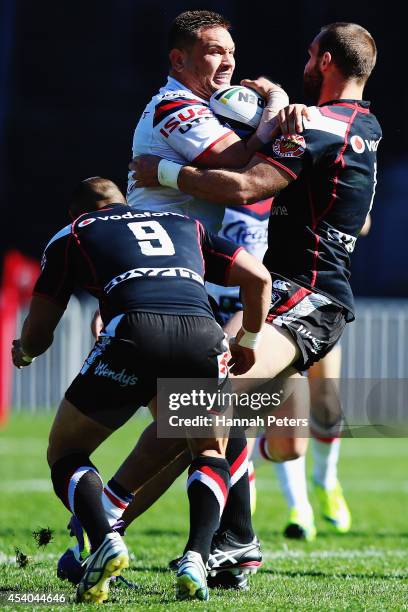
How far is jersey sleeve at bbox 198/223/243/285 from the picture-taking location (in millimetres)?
4332

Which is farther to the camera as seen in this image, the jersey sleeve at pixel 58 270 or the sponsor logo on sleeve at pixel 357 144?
the sponsor logo on sleeve at pixel 357 144

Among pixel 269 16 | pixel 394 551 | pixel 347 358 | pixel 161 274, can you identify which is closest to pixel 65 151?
pixel 269 16

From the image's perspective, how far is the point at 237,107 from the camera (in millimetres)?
4859

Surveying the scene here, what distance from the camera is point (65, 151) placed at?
21.6 m

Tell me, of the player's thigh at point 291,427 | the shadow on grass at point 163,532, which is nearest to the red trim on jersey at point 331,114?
the player's thigh at point 291,427

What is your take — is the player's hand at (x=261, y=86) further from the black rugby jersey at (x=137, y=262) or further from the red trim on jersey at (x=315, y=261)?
the black rugby jersey at (x=137, y=262)

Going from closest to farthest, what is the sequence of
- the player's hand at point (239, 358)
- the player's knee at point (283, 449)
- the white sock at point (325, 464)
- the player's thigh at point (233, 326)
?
the player's hand at point (239, 358) → the player's thigh at point (233, 326) → the player's knee at point (283, 449) → the white sock at point (325, 464)

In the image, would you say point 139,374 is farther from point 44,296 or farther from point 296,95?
point 296,95

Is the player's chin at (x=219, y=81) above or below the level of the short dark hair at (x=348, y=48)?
below

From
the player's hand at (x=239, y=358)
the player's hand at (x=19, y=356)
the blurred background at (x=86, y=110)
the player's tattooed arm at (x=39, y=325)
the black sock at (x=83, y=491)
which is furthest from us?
the blurred background at (x=86, y=110)

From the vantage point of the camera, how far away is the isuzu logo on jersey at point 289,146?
465 centimetres

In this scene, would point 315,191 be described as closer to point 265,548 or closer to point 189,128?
point 189,128

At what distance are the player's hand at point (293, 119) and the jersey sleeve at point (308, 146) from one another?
0.07ft

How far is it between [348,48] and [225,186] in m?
0.88
